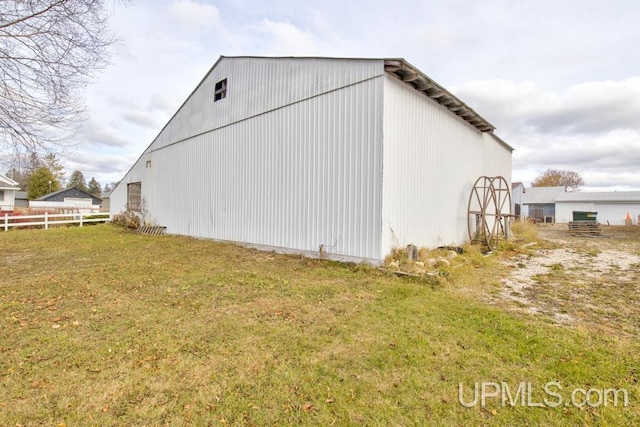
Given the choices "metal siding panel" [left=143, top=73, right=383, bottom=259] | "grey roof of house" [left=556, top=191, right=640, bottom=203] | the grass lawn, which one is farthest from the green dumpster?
"grey roof of house" [left=556, top=191, right=640, bottom=203]

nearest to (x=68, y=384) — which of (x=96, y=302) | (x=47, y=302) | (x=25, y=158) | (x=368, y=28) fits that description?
(x=96, y=302)

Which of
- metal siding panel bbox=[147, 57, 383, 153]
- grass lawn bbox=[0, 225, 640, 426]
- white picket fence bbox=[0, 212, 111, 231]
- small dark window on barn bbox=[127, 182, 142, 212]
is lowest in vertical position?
grass lawn bbox=[0, 225, 640, 426]

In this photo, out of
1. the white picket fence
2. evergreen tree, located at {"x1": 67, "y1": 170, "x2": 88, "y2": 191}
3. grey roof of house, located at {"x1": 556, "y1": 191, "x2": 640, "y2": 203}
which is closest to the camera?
the white picket fence

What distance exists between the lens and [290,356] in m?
2.77

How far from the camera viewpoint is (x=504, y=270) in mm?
6641

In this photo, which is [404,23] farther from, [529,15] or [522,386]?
[522,386]

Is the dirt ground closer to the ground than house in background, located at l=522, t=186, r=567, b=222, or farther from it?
closer to the ground

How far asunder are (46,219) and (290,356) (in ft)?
64.9

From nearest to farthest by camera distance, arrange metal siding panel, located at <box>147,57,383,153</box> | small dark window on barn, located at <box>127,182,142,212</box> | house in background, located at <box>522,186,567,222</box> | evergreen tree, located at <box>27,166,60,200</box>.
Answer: metal siding panel, located at <box>147,57,383,153</box> → small dark window on barn, located at <box>127,182,142,212</box> → house in background, located at <box>522,186,567,222</box> → evergreen tree, located at <box>27,166,60,200</box>

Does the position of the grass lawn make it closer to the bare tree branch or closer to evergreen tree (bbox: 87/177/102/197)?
the bare tree branch

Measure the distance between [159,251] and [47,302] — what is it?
4.63 meters

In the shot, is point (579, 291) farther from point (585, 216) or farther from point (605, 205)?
point (605, 205)

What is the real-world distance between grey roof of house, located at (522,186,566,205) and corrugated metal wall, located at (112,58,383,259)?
129 ft

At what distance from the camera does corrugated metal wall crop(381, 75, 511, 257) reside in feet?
20.9
